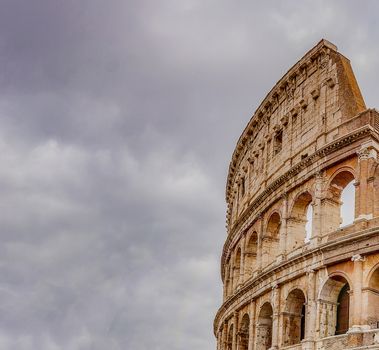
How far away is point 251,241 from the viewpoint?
97.8 feet

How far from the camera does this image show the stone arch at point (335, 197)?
23.7 m

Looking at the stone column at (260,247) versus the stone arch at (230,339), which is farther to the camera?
the stone arch at (230,339)

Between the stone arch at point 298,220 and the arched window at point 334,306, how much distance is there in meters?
3.09

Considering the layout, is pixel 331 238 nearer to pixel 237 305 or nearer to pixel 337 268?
pixel 337 268

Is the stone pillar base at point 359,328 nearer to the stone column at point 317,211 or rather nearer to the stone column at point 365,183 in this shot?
the stone column at point 365,183

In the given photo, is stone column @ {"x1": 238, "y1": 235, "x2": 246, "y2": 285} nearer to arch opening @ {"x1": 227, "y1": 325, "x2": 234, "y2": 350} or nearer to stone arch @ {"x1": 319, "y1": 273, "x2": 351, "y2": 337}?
arch opening @ {"x1": 227, "y1": 325, "x2": 234, "y2": 350}

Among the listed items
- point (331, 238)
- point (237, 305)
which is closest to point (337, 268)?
point (331, 238)

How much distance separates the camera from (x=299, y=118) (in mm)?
27672

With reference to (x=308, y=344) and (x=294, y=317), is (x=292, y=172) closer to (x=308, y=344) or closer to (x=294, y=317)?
(x=294, y=317)

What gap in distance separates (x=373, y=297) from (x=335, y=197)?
14.8 ft

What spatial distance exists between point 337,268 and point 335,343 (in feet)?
7.99

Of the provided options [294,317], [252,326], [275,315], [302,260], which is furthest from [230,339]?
[302,260]

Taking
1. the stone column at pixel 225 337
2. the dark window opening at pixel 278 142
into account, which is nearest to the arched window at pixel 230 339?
the stone column at pixel 225 337

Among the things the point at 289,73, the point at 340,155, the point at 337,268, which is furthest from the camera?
the point at 289,73
